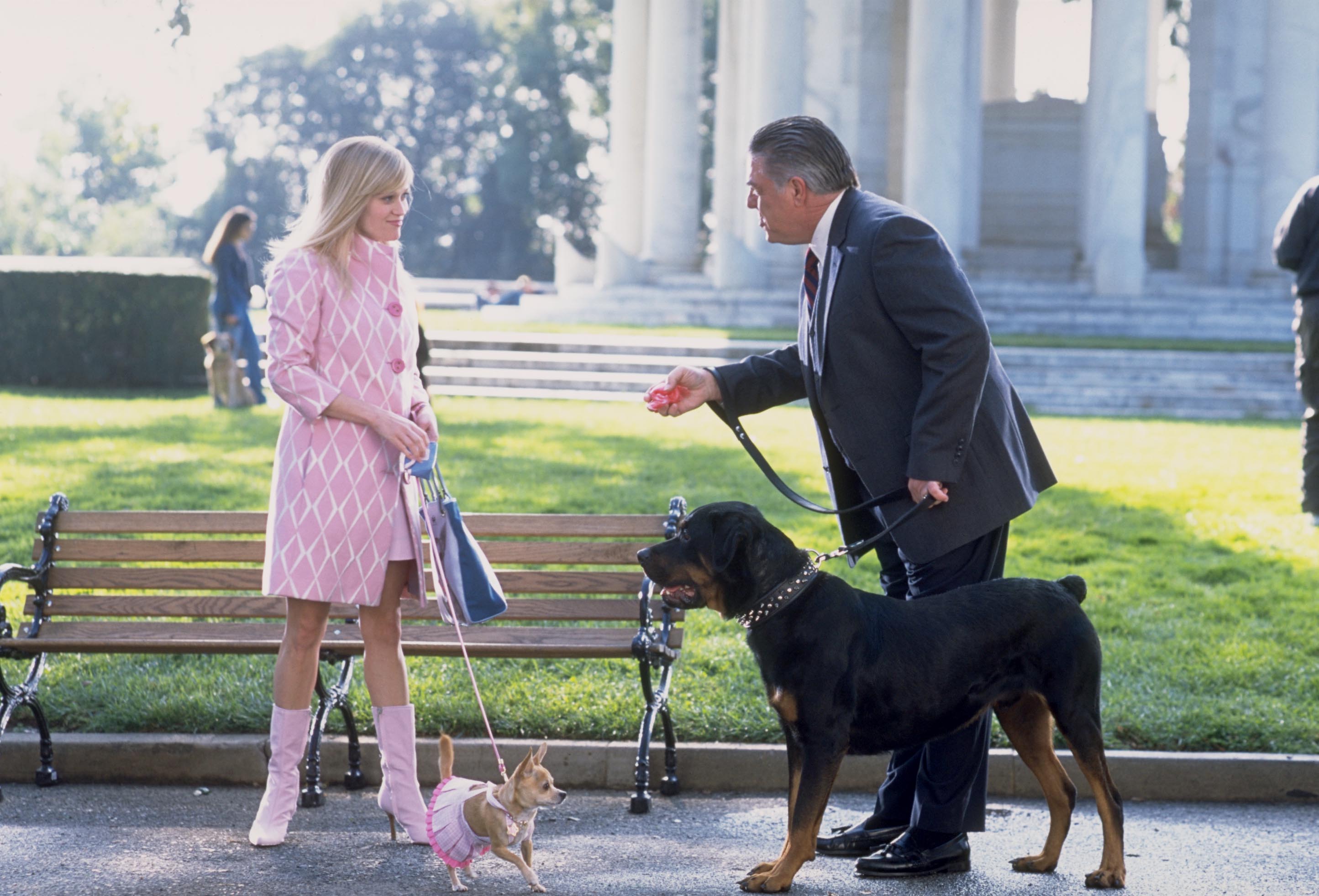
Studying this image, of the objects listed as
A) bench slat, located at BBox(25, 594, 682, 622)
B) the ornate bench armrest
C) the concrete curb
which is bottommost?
the concrete curb

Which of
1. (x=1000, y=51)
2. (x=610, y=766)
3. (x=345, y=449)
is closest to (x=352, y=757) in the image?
(x=610, y=766)

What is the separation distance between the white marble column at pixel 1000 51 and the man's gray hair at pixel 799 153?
34.2m

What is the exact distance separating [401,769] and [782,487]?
1.50m

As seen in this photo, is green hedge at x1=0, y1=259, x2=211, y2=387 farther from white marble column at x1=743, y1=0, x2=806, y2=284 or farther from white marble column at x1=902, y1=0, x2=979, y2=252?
white marble column at x1=902, y1=0, x2=979, y2=252

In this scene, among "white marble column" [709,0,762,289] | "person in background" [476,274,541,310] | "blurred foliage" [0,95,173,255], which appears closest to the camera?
"white marble column" [709,0,762,289]

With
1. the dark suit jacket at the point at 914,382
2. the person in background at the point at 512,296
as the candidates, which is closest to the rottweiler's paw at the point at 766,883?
the dark suit jacket at the point at 914,382

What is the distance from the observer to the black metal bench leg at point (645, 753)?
5016 mm

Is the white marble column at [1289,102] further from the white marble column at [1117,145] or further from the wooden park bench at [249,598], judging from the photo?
the wooden park bench at [249,598]

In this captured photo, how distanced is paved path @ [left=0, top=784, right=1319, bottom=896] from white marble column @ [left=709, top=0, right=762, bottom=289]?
2099cm

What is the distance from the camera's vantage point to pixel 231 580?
18.9 ft

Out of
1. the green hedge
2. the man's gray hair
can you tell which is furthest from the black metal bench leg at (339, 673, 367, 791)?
the green hedge

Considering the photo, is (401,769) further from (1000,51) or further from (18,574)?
(1000,51)

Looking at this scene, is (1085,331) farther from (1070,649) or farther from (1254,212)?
(1070,649)

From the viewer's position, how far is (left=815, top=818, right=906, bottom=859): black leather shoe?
4512mm
